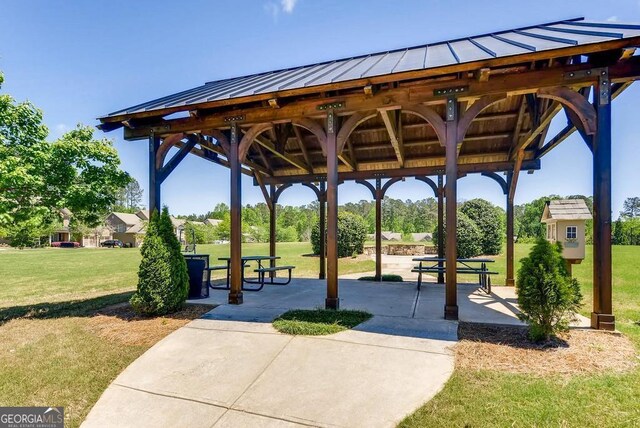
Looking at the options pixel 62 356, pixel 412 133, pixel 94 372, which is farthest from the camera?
pixel 412 133

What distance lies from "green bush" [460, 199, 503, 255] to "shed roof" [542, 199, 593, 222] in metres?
11.6

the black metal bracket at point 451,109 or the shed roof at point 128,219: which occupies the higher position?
the black metal bracket at point 451,109

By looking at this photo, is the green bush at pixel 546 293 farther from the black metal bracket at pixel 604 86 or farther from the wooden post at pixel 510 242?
the wooden post at pixel 510 242

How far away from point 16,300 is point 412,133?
1118 cm

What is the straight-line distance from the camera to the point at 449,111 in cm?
475

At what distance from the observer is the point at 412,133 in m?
8.37

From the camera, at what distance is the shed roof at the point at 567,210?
20.4 feet

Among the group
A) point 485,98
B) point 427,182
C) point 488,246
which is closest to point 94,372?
point 485,98

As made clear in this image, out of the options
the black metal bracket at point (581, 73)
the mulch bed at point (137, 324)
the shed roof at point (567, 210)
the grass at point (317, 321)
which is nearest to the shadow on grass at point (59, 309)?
the mulch bed at point (137, 324)

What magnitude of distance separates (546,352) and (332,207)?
10.9 ft

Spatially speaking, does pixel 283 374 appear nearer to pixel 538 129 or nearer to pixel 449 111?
pixel 449 111

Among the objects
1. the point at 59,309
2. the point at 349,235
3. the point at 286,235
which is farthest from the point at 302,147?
the point at 286,235

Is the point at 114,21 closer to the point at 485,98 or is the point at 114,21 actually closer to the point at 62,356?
the point at 62,356

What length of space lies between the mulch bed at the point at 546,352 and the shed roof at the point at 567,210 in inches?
114
